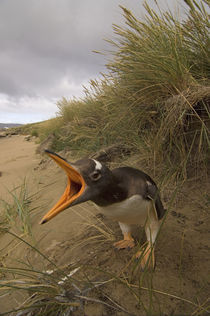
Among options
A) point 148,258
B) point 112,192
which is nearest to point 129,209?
point 112,192

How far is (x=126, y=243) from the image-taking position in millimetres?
1855

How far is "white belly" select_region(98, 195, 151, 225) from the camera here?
1499 mm

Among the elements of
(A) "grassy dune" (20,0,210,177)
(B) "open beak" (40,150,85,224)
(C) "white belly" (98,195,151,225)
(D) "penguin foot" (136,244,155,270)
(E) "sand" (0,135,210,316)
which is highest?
(A) "grassy dune" (20,0,210,177)

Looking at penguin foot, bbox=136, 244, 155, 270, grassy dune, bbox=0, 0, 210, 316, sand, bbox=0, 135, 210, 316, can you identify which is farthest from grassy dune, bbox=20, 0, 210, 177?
penguin foot, bbox=136, 244, 155, 270

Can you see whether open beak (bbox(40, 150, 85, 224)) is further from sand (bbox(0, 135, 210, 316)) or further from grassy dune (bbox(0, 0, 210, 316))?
grassy dune (bbox(0, 0, 210, 316))

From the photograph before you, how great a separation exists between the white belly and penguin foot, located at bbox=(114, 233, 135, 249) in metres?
0.35

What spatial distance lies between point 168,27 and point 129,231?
106 inches

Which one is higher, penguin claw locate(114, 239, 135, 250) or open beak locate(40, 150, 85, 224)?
open beak locate(40, 150, 85, 224)

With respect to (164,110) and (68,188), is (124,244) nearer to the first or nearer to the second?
(68,188)

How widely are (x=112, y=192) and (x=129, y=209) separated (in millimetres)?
203

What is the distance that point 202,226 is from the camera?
6.61 feet

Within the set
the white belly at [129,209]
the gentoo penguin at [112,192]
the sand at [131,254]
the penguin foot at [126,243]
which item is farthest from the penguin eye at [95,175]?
the penguin foot at [126,243]

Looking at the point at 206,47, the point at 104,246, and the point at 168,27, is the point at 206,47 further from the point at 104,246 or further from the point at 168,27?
the point at 104,246

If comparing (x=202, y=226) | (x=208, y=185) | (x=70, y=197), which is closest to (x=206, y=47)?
(x=208, y=185)
